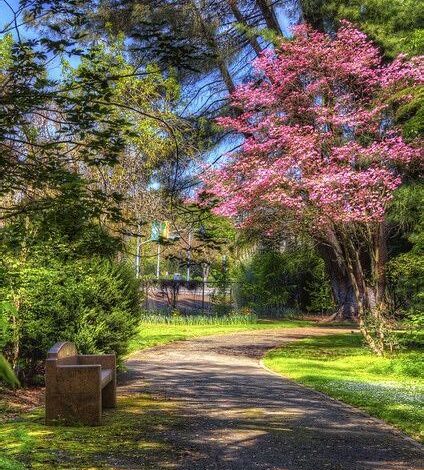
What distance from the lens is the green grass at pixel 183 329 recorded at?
16.9 meters

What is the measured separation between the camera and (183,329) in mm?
21953

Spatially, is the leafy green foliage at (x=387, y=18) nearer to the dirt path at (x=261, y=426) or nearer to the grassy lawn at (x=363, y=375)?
the grassy lawn at (x=363, y=375)

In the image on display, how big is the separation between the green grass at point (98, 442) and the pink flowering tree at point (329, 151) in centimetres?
824

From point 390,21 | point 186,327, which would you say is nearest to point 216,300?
point 186,327

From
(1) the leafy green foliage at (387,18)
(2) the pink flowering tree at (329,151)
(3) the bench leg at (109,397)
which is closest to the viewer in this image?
(3) the bench leg at (109,397)

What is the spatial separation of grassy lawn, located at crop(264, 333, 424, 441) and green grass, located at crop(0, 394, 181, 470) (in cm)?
275

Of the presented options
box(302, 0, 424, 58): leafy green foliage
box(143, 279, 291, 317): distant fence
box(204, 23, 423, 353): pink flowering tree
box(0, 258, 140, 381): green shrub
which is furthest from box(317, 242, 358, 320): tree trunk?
box(0, 258, 140, 381): green shrub

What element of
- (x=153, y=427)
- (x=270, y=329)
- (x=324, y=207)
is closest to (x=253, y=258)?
(x=270, y=329)

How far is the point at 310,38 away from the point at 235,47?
4.17 metres

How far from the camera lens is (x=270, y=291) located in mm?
30656

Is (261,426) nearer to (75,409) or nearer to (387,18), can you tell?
(75,409)

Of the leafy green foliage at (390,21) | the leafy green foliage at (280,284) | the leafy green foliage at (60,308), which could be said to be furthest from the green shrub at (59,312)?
the leafy green foliage at (280,284)

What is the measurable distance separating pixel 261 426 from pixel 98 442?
1799 mm

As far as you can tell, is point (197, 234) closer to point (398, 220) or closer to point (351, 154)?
point (351, 154)
